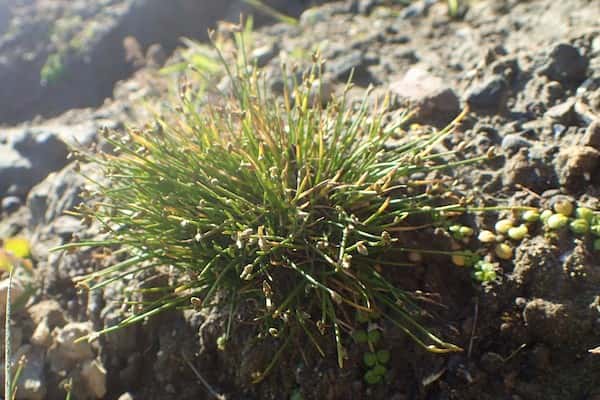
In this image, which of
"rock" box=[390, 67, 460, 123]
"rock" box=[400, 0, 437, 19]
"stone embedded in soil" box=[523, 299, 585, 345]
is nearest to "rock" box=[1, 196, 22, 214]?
"rock" box=[390, 67, 460, 123]

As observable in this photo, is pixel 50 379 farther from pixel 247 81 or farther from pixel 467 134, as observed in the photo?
pixel 467 134

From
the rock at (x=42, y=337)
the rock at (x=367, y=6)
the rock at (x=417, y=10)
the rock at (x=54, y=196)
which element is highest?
the rock at (x=367, y=6)

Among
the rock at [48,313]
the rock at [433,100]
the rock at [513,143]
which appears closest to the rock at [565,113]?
the rock at [513,143]

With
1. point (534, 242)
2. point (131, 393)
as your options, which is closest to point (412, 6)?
point (534, 242)

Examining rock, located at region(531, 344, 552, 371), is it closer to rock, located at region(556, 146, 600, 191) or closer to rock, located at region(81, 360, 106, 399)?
rock, located at region(556, 146, 600, 191)

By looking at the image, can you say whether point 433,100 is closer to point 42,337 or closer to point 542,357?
point 542,357

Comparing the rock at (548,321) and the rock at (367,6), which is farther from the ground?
the rock at (367,6)

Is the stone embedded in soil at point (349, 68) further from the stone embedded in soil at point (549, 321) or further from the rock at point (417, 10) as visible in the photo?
the stone embedded in soil at point (549, 321)
